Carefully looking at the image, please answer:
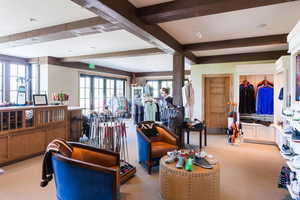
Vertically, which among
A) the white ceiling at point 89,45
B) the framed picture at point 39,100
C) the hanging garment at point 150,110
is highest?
the white ceiling at point 89,45

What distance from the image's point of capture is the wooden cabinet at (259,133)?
5270 mm

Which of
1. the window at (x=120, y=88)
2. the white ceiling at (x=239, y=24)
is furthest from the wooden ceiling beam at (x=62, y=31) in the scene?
the window at (x=120, y=88)

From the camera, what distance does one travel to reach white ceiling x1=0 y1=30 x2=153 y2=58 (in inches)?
175

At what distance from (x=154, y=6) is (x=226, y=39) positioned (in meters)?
2.39

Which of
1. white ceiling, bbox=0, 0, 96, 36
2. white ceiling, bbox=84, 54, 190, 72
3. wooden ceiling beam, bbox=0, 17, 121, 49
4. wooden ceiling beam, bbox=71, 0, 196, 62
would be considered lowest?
wooden ceiling beam, bbox=71, 0, 196, 62

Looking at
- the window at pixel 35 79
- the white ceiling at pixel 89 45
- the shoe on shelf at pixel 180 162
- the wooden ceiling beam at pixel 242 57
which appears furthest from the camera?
the window at pixel 35 79

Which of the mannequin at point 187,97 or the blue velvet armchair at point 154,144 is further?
the mannequin at point 187,97

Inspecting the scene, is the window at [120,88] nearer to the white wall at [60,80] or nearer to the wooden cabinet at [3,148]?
the white wall at [60,80]

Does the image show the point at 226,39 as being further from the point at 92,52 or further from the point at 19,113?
the point at 19,113

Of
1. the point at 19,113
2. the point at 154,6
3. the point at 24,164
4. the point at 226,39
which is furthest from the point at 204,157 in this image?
the point at 19,113

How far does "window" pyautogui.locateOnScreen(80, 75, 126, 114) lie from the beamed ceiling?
10.2 feet

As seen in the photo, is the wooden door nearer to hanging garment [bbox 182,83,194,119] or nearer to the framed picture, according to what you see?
hanging garment [bbox 182,83,194,119]

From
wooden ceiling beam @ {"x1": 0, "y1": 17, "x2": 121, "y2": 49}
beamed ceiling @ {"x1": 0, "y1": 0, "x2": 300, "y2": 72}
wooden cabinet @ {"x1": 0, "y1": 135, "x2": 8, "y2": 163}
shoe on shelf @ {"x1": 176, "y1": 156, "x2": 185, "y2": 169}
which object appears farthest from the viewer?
wooden cabinet @ {"x1": 0, "y1": 135, "x2": 8, "y2": 163}

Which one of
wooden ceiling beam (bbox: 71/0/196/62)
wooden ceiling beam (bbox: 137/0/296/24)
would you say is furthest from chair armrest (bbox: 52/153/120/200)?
wooden ceiling beam (bbox: 137/0/296/24)
